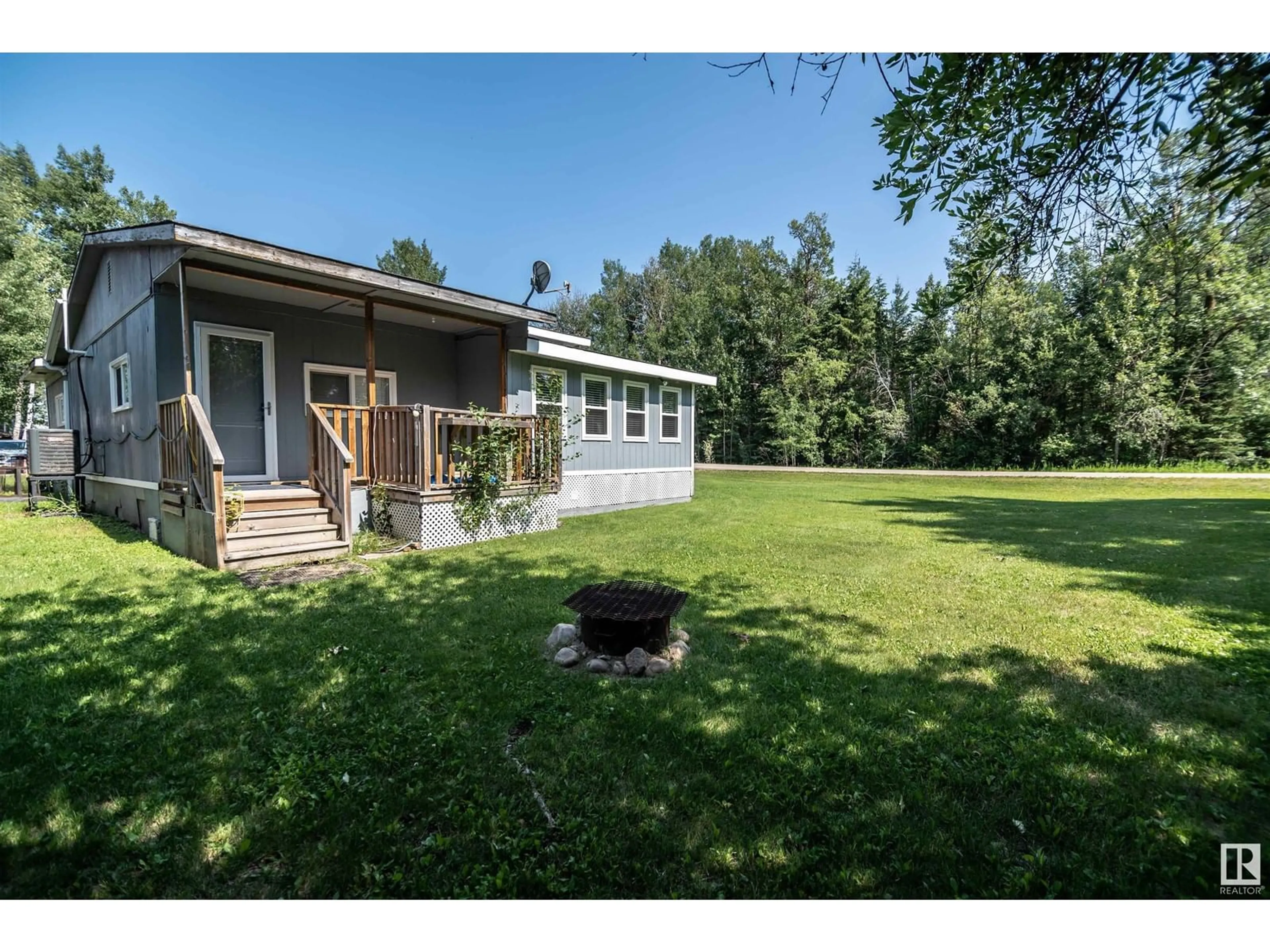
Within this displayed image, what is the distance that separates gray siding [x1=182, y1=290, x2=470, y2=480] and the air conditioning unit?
16.8 feet

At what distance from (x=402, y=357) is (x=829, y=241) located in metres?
27.9

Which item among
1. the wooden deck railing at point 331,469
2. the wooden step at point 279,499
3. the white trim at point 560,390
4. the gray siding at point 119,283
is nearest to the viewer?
the wooden step at point 279,499

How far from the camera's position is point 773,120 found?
386 cm

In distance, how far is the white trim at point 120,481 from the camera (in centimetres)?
735

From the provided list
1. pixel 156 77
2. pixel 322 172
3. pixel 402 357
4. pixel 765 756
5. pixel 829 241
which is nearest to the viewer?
pixel 765 756

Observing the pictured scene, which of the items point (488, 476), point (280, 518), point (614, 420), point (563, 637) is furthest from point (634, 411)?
point (563, 637)

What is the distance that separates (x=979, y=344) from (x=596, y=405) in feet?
70.1

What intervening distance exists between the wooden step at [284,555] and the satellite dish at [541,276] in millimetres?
7077

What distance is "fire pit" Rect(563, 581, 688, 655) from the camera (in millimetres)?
3348

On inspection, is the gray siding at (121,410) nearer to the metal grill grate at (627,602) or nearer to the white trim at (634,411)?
the metal grill grate at (627,602)

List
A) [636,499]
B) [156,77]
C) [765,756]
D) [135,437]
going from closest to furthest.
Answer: [765,756] < [156,77] < [135,437] < [636,499]

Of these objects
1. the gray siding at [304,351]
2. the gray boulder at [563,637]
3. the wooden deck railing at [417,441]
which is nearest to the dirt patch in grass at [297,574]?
the wooden deck railing at [417,441]
